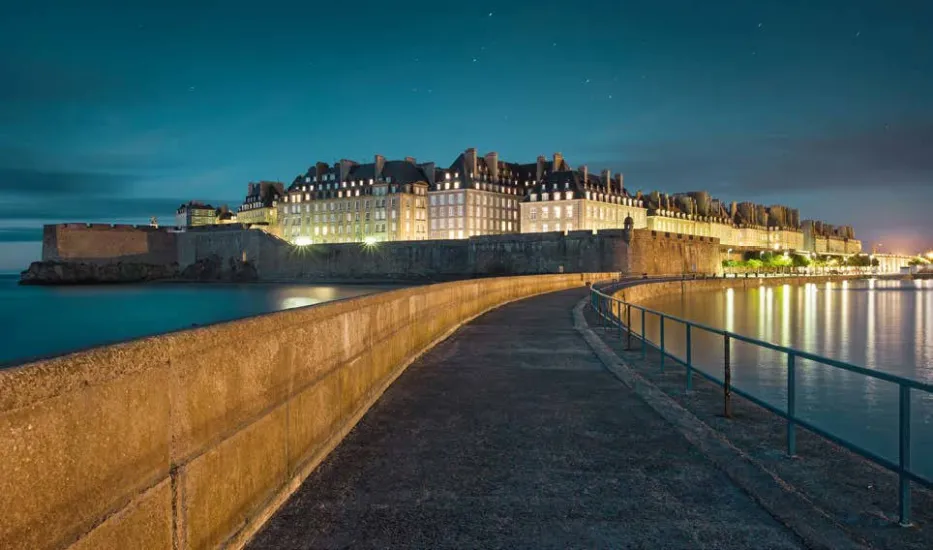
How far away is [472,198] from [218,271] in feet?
148

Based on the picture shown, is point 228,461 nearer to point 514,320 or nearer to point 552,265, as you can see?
point 514,320

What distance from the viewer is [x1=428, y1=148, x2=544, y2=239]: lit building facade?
365ft

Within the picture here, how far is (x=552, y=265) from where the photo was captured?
3255 inches

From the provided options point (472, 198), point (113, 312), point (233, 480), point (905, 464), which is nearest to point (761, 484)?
point (905, 464)

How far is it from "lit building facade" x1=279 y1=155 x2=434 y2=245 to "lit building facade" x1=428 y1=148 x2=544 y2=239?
12.8 ft

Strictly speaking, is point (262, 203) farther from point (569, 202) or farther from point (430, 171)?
point (569, 202)

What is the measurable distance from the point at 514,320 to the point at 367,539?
17658mm

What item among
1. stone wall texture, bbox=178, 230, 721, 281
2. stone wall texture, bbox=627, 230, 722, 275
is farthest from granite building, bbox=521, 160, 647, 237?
stone wall texture, bbox=178, 230, 721, 281

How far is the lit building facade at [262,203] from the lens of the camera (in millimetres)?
145000

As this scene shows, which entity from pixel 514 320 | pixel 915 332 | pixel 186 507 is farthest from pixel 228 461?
pixel 915 332

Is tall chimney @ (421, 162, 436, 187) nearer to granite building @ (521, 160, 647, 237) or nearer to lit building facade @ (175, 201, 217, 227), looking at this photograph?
granite building @ (521, 160, 647, 237)

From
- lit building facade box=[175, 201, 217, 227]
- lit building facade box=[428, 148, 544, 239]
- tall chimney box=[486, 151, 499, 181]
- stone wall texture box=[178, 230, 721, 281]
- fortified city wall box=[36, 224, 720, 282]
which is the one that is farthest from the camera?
lit building facade box=[175, 201, 217, 227]

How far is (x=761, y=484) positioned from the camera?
5.42m

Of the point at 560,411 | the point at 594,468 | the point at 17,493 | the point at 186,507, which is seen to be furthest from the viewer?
the point at 560,411
